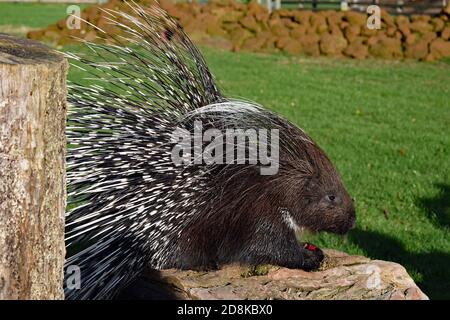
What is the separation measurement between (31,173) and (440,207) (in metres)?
3.40

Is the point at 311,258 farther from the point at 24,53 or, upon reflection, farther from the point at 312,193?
the point at 24,53

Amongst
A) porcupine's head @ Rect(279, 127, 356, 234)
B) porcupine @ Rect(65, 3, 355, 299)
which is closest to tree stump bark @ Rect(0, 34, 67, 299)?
porcupine @ Rect(65, 3, 355, 299)

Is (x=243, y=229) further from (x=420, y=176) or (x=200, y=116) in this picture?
(x=420, y=176)

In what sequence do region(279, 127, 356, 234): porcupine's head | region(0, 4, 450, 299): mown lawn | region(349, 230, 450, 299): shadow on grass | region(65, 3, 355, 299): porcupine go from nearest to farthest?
region(65, 3, 355, 299): porcupine → region(279, 127, 356, 234): porcupine's head → region(349, 230, 450, 299): shadow on grass → region(0, 4, 450, 299): mown lawn

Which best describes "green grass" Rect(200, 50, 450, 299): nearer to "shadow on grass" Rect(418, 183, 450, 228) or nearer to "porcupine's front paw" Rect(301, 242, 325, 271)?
"shadow on grass" Rect(418, 183, 450, 228)

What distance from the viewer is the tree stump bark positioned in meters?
1.81

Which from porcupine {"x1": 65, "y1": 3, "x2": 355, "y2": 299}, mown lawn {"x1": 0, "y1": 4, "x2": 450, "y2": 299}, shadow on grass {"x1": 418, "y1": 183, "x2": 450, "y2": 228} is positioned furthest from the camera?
shadow on grass {"x1": 418, "y1": 183, "x2": 450, "y2": 228}

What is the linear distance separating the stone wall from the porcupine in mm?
8536

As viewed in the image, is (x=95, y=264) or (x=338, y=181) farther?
(x=338, y=181)

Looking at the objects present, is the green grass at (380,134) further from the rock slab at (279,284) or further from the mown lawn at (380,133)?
the rock slab at (279,284)

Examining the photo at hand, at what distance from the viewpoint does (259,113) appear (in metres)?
2.76
